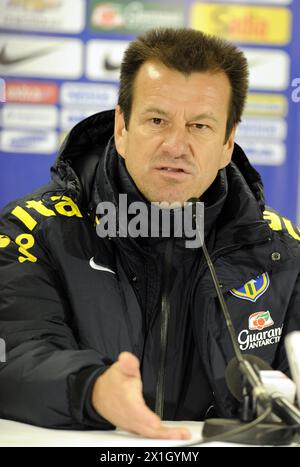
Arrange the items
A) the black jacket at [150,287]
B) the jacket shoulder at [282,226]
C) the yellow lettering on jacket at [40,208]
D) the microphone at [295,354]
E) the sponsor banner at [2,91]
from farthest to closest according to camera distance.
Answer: the sponsor banner at [2,91] < the jacket shoulder at [282,226] < the yellow lettering on jacket at [40,208] < the black jacket at [150,287] < the microphone at [295,354]

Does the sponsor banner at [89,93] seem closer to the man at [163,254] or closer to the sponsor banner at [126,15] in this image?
the sponsor banner at [126,15]

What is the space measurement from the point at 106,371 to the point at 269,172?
1671 millimetres

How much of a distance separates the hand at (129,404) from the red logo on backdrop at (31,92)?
166 cm

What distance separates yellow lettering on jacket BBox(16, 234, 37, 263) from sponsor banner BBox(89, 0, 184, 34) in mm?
1273

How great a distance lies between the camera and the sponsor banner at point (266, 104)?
2668mm

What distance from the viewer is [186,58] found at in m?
1.62

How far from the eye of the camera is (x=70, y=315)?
1574 millimetres

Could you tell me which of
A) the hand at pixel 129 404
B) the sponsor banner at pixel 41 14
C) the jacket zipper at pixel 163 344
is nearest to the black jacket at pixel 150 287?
the jacket zipper at pixel 163 344

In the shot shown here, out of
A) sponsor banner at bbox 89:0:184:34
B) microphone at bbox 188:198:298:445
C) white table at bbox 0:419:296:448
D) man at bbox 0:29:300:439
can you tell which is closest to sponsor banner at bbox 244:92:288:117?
sponsor banner at bbox 89:0:184:34

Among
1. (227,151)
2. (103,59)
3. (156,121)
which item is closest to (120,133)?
(156,121)

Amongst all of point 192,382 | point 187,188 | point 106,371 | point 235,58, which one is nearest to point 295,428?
point 106,371

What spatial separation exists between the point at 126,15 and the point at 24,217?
4.08 feet

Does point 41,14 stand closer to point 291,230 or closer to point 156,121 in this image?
point 156,121

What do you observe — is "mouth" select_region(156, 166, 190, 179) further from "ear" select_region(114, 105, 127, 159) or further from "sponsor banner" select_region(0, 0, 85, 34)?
"sponsor banner" select_region(0, 0, 85, 34)
